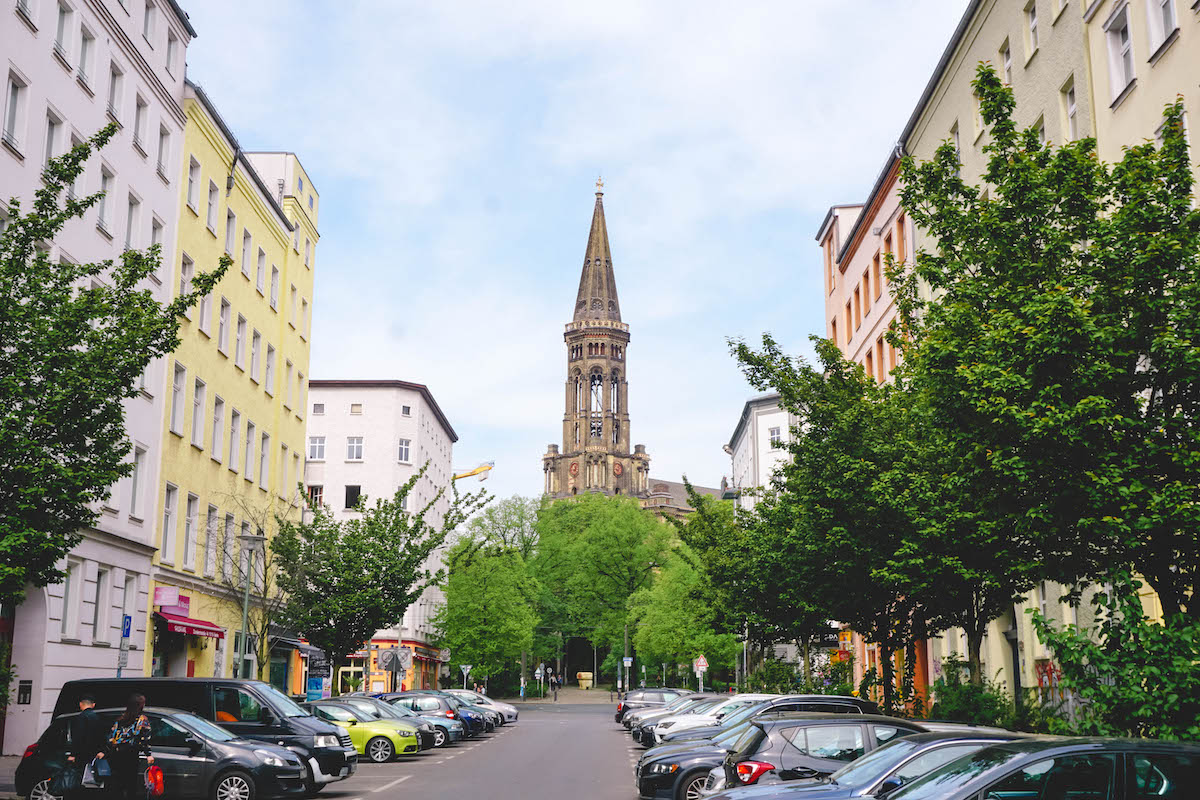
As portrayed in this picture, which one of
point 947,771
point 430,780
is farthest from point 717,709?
point 947,771

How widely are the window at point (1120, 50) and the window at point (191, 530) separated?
27.9 metres

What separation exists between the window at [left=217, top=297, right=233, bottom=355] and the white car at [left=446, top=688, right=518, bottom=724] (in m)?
15.3

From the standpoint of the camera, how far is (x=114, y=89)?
1244 inches

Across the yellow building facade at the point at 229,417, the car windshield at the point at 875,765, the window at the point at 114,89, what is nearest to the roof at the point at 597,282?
the yellow building facade at the point at 229,417

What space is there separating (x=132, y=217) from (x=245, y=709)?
17968mm

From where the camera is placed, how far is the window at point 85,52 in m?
29.0

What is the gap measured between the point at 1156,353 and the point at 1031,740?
5.00 meters

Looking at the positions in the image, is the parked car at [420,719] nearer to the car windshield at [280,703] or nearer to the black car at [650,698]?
the black car at [650,698]

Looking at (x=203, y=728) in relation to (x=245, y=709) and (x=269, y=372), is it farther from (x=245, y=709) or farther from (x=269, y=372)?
(x=269, y=372)

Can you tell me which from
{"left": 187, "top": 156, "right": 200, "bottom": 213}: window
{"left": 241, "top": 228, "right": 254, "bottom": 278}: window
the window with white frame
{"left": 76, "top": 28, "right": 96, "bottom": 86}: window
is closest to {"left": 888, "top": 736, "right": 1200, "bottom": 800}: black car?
{"left": 76, "top": 28, "right": 96, "bottom": 86}: window

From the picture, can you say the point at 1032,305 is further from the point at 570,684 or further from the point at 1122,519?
the point at 570,684

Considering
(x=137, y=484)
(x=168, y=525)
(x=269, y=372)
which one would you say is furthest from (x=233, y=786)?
(x=269, y=372)

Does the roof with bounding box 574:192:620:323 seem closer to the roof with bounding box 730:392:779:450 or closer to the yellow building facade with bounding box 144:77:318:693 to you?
the roof with bounding box 730:392:779:450

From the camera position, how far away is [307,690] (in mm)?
51281
